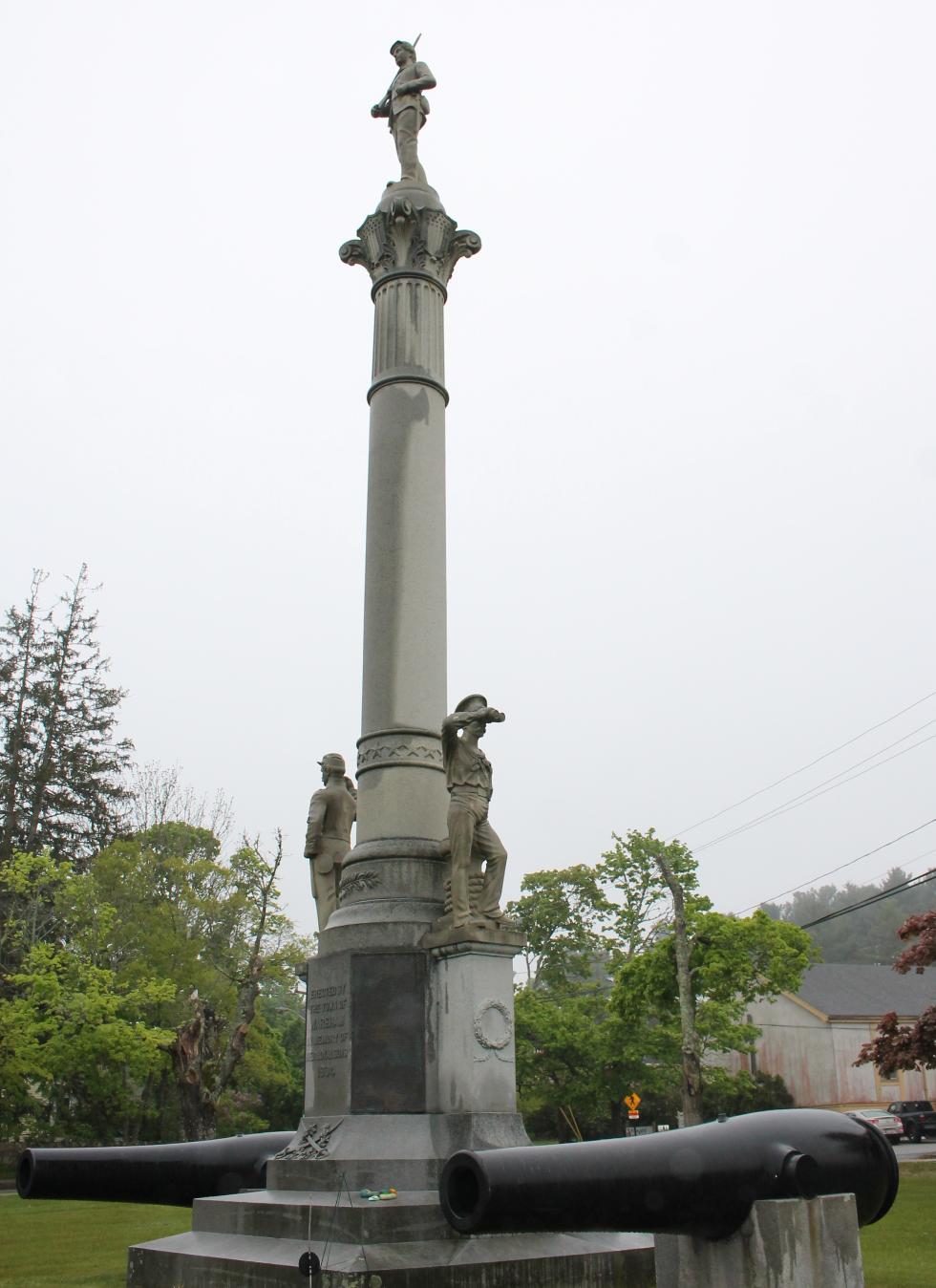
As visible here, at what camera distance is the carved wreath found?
9.17 m

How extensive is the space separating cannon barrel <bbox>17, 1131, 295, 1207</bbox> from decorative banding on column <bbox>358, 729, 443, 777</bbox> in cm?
343

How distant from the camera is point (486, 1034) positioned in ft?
30.2

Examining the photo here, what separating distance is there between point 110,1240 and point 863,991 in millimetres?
51126

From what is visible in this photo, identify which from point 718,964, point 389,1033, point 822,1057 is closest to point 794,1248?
point 389,1033

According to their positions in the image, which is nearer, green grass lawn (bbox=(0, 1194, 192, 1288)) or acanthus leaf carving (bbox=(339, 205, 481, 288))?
green grass lawn (bbox=(0, 1194, 192, 1288))

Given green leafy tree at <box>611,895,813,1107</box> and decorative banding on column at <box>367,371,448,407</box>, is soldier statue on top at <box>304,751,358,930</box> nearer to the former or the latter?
decorative banding on column at <box>367,371,448,407</box>

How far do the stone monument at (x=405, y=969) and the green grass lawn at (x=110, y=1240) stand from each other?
93.5 inches

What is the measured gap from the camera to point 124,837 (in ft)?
140

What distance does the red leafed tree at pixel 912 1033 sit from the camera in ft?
70.8

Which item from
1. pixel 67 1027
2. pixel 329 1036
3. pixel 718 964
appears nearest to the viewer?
pixel 329 1036

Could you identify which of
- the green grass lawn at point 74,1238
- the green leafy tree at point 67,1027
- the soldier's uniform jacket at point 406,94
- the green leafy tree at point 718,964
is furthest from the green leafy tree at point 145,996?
the soldier's uniform jacket at point 406,94

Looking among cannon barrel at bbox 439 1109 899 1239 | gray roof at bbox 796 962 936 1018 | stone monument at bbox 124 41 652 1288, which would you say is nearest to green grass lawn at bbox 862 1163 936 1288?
stone monument at bbox 124 41 652 1288

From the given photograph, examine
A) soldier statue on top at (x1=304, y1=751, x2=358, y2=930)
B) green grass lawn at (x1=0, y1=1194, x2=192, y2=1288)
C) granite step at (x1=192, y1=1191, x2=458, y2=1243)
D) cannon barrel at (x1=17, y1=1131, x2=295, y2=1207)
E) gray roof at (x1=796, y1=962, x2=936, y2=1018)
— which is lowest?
green grass lawn at (x1=0, y1=1194, x2=192, y2=1288)

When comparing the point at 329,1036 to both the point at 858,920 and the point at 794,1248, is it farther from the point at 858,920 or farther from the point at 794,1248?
the point at 858,920
